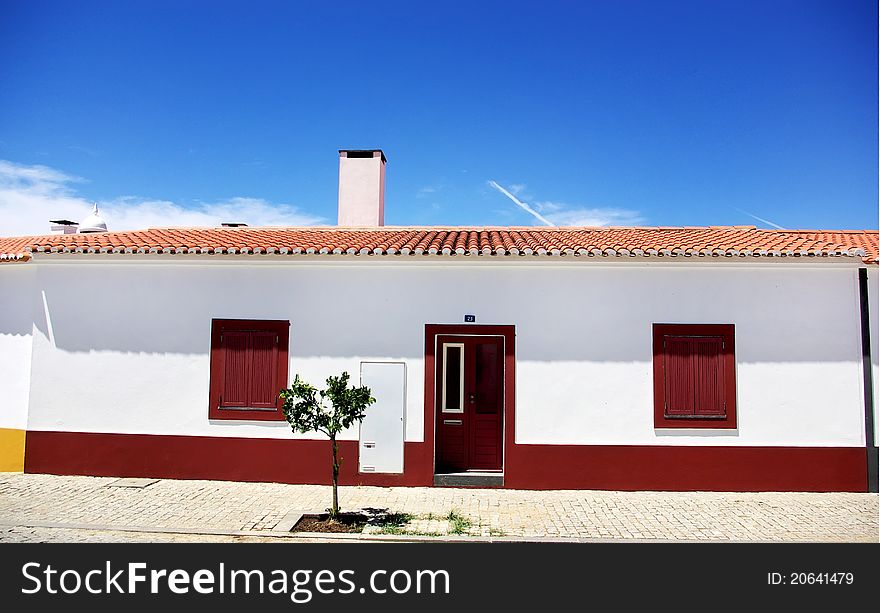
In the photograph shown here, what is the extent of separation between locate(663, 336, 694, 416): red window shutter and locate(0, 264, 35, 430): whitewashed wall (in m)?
10.1

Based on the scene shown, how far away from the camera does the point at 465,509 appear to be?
7988 millimetres

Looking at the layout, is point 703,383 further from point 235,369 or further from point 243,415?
point 235,369

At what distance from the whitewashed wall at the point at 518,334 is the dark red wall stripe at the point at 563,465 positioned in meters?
0.17

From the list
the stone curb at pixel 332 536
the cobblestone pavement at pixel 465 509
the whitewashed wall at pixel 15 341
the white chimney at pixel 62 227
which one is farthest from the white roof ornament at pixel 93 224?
the stone curb at pixel 332 536

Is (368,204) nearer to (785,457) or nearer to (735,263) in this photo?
(735,263)

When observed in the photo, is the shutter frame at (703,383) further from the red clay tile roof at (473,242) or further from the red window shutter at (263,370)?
the red window shutter at (263,370)

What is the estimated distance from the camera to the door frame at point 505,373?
9102 millimetres

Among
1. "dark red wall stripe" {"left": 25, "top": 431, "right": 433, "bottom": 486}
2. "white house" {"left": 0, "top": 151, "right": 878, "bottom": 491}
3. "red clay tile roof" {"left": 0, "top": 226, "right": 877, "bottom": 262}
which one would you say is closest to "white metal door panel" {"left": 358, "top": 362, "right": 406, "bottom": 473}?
"white house" {"left": 0, "top": 151, "right": 878, "bottom": 491}

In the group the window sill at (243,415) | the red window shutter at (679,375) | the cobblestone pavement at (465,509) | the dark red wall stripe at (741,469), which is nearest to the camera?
the cobblestone pavement at (465,509)

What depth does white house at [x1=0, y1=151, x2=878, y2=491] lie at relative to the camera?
8.97m

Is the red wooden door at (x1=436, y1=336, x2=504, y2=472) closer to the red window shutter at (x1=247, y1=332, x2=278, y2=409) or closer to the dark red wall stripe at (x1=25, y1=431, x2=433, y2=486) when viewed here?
the dark red wall stripe at (x1=25, y1=431, x2=433, y2=486)

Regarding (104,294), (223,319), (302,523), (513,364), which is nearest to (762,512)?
(513,364)

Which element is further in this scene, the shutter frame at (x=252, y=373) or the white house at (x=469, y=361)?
the shutter frame at (x=252, y=373)

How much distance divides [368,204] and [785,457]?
32.4 ft
